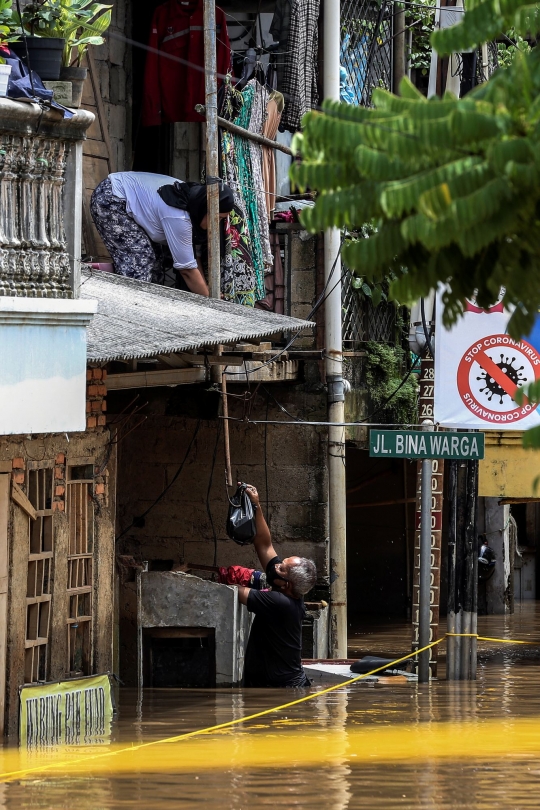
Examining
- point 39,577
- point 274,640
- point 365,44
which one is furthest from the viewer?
point 365,44

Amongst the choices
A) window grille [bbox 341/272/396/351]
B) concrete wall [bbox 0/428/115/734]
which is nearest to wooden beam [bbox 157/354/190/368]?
concrete wall [bbox 0/428/115/734]

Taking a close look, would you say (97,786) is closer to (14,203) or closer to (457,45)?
(14,203)

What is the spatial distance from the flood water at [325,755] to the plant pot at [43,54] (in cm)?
452

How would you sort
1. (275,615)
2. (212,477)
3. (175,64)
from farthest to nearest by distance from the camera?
1. (212,477)
2. (175,64)
3. (275,615)

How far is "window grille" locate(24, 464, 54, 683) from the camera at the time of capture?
1070 cm

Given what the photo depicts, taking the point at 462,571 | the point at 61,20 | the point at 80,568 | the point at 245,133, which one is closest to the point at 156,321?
the point at 80,568

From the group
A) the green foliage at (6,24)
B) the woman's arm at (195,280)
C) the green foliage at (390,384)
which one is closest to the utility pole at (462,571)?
the woman's arm at (195,280)

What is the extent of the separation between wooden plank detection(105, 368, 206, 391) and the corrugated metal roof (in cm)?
56

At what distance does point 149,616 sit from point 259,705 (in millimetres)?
1448

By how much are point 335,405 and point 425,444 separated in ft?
9.61

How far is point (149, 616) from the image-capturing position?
41.8ft

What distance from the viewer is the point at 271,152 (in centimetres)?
1452

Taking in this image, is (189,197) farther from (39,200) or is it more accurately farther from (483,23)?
(483,23)

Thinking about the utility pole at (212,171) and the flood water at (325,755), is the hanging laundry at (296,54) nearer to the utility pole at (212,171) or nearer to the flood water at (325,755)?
the utility pole at (212,171)
